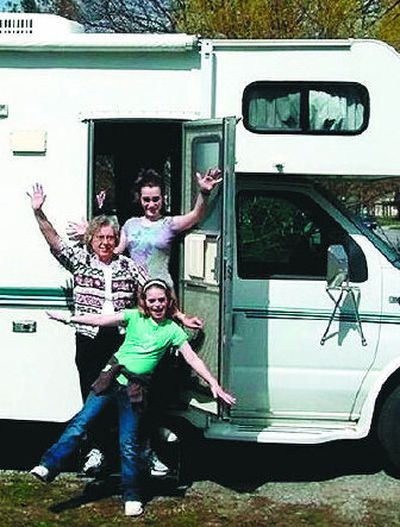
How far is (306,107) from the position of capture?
674 centimetres

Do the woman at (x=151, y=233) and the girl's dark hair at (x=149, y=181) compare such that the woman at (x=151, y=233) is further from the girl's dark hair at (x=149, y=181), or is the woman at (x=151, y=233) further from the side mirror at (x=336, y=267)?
the side mirror at (x=336, y=267)

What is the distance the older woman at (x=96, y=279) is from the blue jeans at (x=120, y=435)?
27cm

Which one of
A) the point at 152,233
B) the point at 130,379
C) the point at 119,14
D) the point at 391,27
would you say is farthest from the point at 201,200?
the point at 119,14

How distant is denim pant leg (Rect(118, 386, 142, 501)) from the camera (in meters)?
6.45

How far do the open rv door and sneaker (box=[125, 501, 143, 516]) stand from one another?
0.68 m

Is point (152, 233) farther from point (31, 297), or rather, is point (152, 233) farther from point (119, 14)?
point (119, 14)

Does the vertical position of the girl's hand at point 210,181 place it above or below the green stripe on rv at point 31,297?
above

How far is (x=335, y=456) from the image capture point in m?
7.74

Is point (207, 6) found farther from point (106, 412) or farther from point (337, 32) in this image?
point (106, 412)

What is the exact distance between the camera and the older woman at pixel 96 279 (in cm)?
656

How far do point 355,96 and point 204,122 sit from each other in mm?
956

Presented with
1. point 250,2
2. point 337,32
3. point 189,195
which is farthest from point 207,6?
point 189,195

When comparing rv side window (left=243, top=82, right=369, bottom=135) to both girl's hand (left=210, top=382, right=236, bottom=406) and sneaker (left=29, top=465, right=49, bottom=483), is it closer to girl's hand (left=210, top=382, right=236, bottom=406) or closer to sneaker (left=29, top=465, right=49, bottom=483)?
girl's hand (left=210, top=382, right=236, bottom=406)

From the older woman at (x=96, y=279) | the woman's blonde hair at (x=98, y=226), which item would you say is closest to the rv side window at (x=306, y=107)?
the woman's blonde hair at (x=98, y=226)
